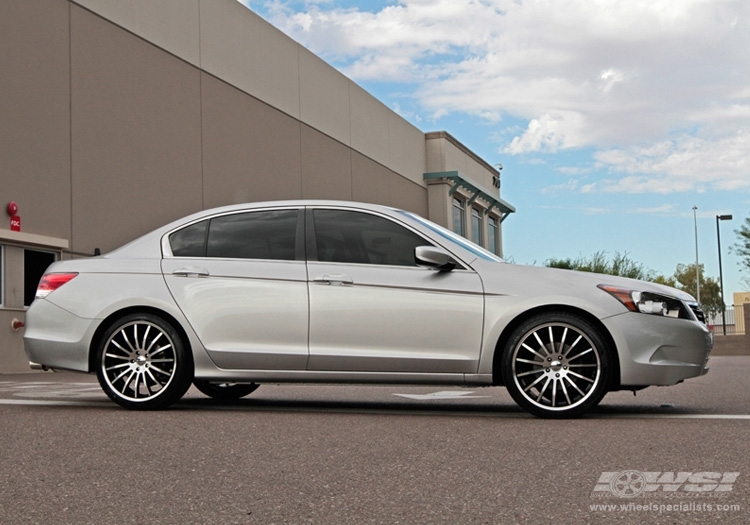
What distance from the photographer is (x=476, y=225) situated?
190ft

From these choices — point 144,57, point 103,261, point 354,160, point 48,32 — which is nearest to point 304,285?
point 103,261

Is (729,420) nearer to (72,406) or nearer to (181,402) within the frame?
(181,402)

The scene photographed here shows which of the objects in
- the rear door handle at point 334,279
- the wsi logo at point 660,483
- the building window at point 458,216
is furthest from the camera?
the building window at point 458,216

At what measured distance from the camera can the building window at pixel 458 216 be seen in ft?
172

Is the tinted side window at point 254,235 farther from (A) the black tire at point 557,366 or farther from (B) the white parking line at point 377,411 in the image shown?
(A) the black tire at point 557,366

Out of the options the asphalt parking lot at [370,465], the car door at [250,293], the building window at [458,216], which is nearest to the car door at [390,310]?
the car door at [250,293]

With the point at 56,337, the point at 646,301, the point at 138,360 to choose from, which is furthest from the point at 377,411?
the point at 56,337

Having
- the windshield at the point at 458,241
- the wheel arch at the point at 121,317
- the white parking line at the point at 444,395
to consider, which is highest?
the windshield at the point at 458,241

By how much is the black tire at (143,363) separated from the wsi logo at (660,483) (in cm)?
398

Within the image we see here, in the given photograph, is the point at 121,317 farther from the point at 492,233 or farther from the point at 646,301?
the point at 492,233

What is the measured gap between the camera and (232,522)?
13.5ft

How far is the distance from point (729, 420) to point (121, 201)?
1875 cm

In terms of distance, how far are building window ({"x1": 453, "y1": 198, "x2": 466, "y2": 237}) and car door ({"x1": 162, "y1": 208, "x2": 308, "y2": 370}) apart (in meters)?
44.0

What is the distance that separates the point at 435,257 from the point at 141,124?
18580mm
